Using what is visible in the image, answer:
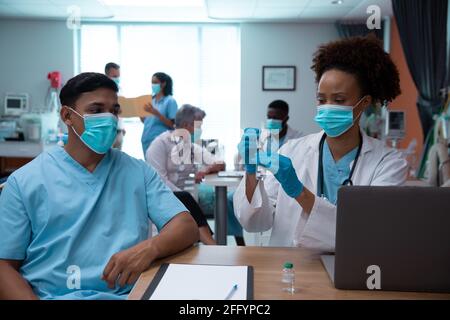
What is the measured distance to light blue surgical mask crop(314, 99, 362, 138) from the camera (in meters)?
1.42

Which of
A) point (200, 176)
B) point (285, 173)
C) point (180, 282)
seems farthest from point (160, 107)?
point (180, 282)

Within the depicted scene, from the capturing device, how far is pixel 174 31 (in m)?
6.55

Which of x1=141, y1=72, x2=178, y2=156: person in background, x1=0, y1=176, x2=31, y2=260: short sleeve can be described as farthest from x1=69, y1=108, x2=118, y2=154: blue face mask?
x1=141, y1=72, x2=178, y2=156: person in background

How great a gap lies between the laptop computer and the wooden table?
0.03m

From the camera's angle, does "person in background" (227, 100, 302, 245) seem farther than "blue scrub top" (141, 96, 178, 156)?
No

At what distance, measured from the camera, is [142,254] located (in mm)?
1070

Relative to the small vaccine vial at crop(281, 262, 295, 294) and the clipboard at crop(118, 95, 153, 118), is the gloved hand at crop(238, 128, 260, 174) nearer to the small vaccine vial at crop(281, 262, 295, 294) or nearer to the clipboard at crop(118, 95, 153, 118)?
the small vaccine vial at crop(281, 262, 295, 294)

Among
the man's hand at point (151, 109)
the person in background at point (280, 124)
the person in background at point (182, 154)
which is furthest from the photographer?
the man's hand at point (151, 109)

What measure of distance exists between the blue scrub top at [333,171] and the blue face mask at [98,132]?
2.30ft

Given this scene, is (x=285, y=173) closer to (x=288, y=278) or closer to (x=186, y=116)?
(x=288, y=278)

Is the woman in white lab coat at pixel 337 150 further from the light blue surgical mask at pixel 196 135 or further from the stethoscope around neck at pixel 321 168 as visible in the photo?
the light blue surgical mask at pixel 196 135

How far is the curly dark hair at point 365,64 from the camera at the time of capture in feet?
4.78

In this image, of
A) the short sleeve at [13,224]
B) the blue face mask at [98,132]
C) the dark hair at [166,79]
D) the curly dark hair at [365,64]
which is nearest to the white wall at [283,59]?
the dark hair at [166,79]

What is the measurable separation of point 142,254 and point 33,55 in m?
6.09
